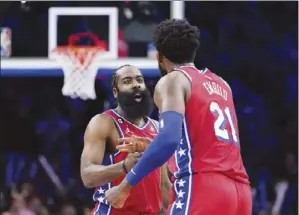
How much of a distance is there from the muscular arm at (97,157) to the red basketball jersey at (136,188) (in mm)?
95

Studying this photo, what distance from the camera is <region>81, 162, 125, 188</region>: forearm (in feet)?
19.4

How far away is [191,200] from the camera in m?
4.86

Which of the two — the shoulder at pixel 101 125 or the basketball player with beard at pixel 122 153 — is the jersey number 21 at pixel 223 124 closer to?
the basketball player with beard at pixel 122 153

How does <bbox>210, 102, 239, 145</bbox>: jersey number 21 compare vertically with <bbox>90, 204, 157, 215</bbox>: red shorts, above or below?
above

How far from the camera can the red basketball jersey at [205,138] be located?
4863 mm

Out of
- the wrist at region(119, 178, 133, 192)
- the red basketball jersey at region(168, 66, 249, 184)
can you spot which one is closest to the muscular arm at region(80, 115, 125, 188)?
the wrist at region(119, 178, 133, 192)

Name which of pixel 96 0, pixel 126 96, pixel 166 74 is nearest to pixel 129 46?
pixel 96 0

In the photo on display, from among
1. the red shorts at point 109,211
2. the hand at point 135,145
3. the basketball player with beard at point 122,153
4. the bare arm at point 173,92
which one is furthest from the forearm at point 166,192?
the bare arm at point 173,92

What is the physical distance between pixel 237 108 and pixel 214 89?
26.6 ft

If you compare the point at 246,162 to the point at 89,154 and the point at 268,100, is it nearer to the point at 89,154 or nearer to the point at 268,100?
the point at 268,100

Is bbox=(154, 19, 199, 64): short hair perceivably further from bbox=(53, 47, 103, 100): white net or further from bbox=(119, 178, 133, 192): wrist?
bbox=(53, 47, 103, 100): white net

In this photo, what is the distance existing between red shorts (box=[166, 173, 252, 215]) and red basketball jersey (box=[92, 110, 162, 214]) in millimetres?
1238

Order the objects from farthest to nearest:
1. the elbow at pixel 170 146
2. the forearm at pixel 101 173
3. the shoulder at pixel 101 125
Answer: the shoulder at pixel 101 125, the forearm at pixel 101 173, the elbow at pixel 170 146

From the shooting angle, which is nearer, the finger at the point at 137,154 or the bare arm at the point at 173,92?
the bare arm at the point at 173,92
